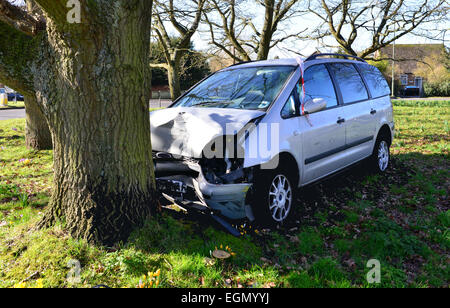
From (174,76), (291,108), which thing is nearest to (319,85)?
(291,108)

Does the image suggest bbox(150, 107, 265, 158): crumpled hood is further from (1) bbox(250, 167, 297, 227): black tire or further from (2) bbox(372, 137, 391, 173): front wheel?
(2) bbox(372, 137, 391, 173): front wheel

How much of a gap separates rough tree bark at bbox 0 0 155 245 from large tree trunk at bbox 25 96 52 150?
4.84m

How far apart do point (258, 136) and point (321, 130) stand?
129 cm

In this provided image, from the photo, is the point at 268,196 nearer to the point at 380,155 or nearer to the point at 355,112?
the point at 355,112

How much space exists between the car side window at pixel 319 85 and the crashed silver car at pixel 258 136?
15mm

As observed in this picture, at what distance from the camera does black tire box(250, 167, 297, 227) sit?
3949 millimetres

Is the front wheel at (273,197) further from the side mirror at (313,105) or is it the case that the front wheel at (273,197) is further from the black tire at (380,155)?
the black tire at (380,155)

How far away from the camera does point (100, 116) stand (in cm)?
344

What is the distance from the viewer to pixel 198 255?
3.49m

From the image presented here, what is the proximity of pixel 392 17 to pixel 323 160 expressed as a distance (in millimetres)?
12234

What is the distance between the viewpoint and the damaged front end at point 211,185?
3811mm

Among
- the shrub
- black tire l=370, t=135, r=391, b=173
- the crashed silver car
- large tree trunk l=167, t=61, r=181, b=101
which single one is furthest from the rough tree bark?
the shrub

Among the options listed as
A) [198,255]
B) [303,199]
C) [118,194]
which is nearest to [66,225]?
[118,194]
